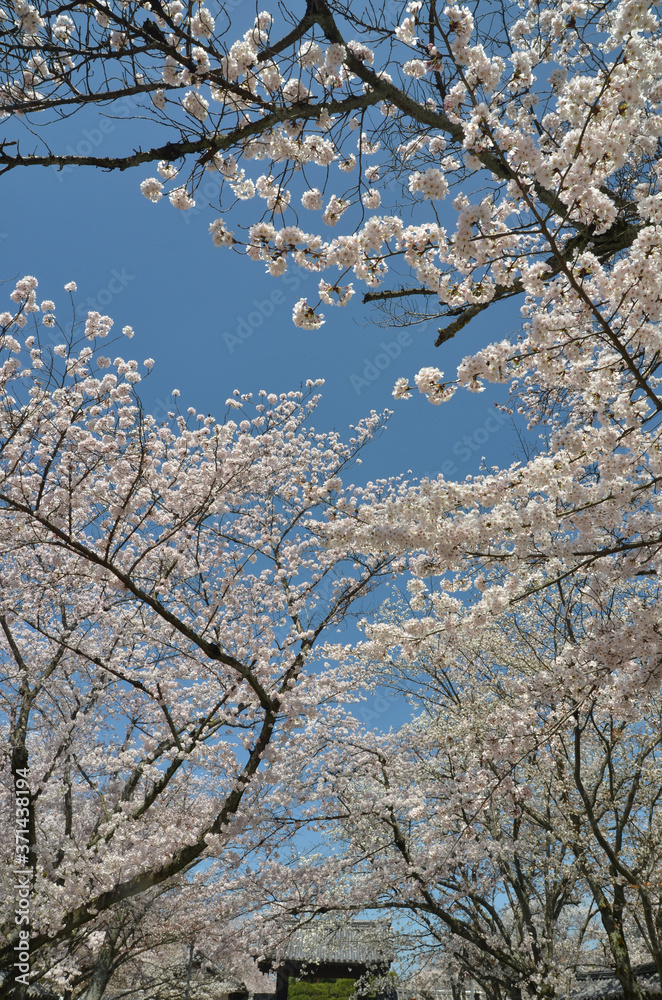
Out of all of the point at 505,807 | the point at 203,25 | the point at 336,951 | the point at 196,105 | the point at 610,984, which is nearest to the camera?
the point at 203,25

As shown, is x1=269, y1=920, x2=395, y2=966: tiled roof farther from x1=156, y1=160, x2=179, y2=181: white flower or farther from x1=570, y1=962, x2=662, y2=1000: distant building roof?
x1=156, y1=160, x2=179, y2=181: white flower

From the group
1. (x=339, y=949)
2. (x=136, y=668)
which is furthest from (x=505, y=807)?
(x=339, y=949)

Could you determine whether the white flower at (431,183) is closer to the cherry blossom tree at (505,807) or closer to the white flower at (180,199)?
the white flower at (180,199)

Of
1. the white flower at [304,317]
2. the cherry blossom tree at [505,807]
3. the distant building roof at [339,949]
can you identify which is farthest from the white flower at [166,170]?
the distant building roof at [339,949]

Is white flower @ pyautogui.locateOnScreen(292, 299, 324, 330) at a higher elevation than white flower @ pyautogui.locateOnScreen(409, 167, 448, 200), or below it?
below

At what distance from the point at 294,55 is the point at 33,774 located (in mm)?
9388

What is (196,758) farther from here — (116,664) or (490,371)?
(490,371)

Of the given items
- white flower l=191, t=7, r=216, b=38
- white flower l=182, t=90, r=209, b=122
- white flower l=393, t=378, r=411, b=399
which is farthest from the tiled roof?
white flower l=191, t=7, r=216, b=38

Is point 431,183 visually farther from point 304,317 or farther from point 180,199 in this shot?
point 180,199

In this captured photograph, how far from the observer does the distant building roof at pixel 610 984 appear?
992cm

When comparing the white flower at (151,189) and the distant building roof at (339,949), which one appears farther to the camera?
the distant building roof at (339,949)

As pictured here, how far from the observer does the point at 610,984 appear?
11203 mm

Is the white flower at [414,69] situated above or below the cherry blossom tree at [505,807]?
above

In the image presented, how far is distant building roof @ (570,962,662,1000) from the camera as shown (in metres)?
9.92
